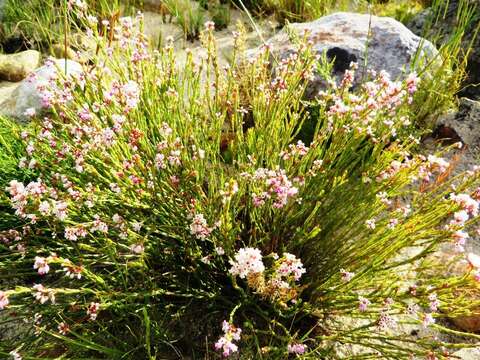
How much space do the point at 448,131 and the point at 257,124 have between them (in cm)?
205

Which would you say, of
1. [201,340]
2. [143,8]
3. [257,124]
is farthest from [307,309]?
[143,8]

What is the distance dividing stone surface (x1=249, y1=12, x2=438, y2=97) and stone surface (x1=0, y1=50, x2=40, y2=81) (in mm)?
3167

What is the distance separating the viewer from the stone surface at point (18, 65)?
206 inches

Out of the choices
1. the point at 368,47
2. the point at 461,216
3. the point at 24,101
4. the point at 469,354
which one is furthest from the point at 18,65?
the point at 469,354

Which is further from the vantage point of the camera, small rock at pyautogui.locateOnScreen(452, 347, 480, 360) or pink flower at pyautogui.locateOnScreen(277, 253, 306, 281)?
small rock at pyautogui.locateOnScreen(452, 347, 480, 360)

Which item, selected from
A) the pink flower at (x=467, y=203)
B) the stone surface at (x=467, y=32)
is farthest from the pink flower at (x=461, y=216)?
the stone surface at (x=467, y=32)

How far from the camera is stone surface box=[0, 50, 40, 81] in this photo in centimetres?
A: 524

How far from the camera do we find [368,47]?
398 cm

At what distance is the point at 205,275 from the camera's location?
2.28 meters

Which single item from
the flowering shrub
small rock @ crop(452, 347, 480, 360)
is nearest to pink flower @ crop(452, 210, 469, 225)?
the flowering shrub

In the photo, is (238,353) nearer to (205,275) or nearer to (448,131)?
(205,275)

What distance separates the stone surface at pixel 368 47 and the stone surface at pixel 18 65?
10.4 feet

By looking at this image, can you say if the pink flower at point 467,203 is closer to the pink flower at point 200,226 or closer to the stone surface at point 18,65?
the pink flower at point 200,226

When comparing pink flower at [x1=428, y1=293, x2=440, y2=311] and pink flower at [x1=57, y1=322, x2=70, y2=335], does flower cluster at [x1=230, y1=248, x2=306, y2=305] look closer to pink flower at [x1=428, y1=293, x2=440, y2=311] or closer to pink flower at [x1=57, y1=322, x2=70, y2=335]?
pink flower at [x1=428, y1=293, x2=440, y2=311]
